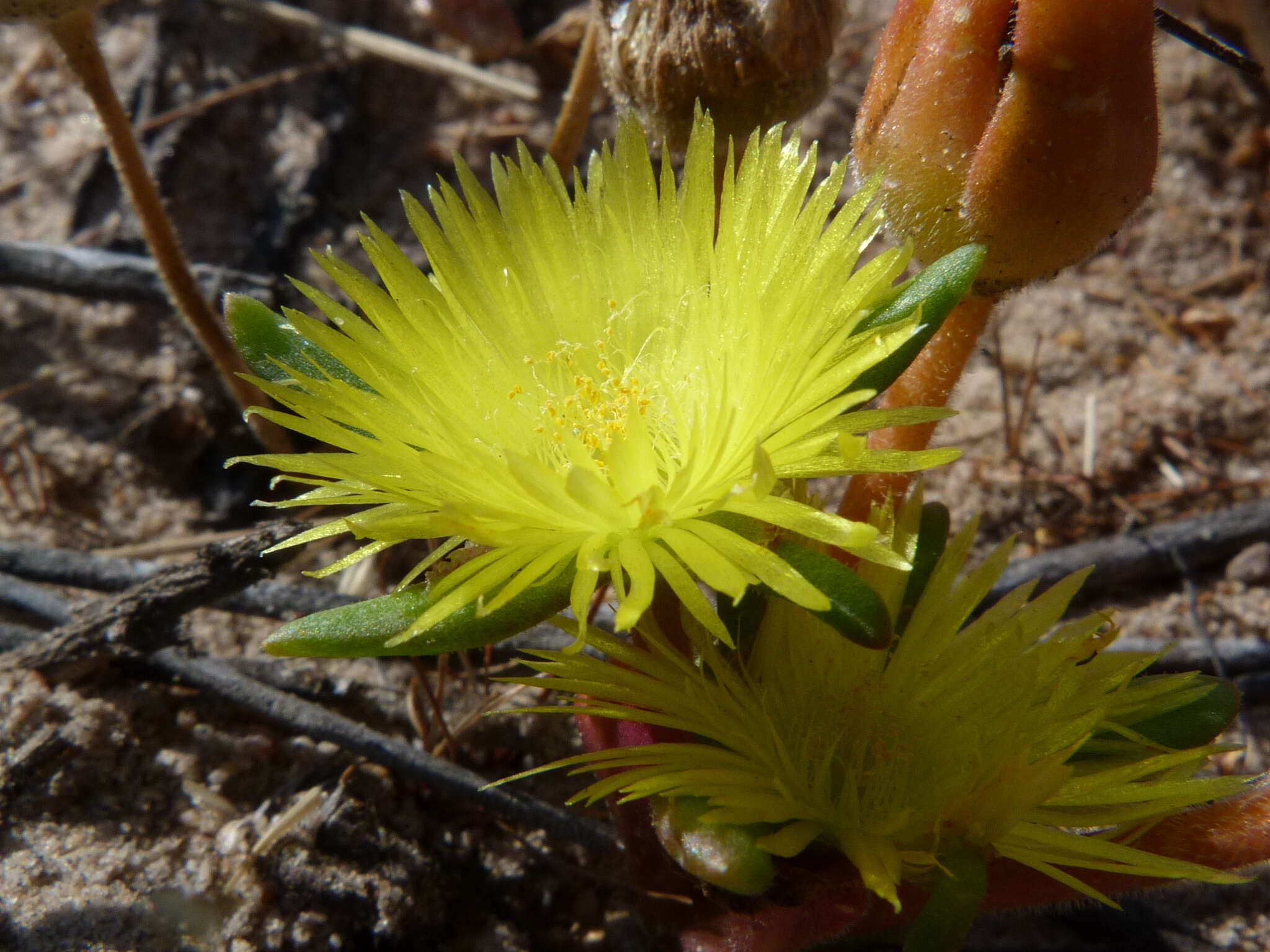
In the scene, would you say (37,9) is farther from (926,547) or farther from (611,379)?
(926,547)

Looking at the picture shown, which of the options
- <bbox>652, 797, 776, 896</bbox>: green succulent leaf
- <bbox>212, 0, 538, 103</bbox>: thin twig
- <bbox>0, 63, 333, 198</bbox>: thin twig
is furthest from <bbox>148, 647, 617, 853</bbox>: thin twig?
<bbox>212, 0, 538, 103</bbox>: thin twig

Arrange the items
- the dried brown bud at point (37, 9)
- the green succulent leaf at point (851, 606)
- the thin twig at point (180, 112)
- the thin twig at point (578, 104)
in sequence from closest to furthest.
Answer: the green succulent leaf at point (851, 606) → the dried brown bud at point (37, 9) → the thin twig at point (578, 104) → the thin twig at point (180, 112)

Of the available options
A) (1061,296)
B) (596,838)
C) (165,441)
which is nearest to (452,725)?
(596,838)

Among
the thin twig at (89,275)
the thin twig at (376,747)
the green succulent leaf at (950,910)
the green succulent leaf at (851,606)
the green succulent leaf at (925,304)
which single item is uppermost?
the green succulent leaf at (925,304)

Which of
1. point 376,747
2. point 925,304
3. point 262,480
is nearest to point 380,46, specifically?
point 262,480

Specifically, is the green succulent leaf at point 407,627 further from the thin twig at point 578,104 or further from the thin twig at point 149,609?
the thin twig at point 578,104

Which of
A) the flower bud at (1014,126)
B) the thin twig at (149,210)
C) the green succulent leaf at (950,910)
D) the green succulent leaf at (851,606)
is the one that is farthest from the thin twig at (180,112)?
the green succulent leaf at (950,910)

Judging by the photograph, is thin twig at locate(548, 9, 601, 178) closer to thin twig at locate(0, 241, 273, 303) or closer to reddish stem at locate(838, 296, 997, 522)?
thin twig at locate(0, 241, 273, 303)
